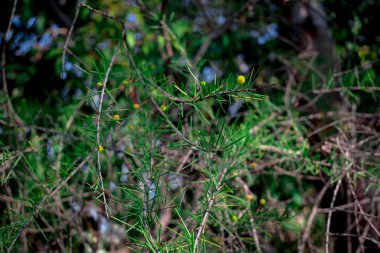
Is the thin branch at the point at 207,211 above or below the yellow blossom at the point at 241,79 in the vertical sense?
below

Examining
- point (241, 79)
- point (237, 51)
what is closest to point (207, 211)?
point (241, 79)

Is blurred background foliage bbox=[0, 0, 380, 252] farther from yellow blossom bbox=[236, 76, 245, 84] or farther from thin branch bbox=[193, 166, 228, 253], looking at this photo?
yellow blossom bbox=[236, 76, 245, 84]

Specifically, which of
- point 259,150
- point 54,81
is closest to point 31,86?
point 54,81

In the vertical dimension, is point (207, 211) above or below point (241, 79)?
below

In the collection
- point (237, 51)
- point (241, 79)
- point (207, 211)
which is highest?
point (241, 79)

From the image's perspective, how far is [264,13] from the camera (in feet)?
6.86

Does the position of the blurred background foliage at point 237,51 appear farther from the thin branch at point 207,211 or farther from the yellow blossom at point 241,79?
the yellow blossom at point 241,79

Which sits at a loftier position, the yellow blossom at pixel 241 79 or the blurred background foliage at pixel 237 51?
the yellow blossom at pixel 241 79

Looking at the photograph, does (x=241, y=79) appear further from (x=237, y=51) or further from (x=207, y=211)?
(x=237, y=51)

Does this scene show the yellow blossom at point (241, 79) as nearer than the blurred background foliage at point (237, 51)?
Yes

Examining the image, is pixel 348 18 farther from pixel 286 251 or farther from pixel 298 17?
pixel 286 251

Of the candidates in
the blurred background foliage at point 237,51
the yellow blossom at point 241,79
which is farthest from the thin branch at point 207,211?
the blurred background foliage at point 237,51

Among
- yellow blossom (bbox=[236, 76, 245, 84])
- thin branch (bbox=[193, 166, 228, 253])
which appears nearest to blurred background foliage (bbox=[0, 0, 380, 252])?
thin branch (bbox=[193, 166, 228, 253])

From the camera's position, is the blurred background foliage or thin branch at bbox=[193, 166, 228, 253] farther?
the blurred background foliage
